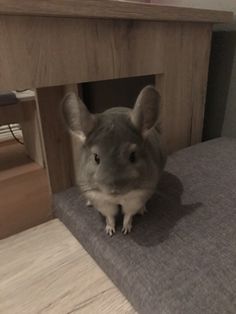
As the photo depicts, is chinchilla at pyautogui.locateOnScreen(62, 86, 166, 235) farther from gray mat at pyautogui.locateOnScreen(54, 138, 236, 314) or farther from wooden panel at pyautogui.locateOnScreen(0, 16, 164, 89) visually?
wooden panel at pyautogui.locateOnScreen(0, 16, 164, 89)

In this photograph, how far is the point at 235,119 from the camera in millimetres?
1627

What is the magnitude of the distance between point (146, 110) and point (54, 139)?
0.50 meters

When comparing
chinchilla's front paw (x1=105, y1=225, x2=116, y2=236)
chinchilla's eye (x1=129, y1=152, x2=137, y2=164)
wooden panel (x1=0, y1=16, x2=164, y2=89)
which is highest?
wooden panel (x1=0, y1=16, x2=164, y2=89)

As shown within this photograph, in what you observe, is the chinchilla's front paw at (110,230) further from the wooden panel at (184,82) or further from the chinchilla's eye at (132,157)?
the wooden panel at (184,82)

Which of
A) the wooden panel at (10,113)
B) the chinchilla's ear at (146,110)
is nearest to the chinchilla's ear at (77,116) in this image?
the chinchilla's ear at (146,110)

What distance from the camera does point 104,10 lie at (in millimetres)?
1009

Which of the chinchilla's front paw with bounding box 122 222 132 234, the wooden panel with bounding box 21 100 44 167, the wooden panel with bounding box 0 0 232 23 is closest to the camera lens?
the wooden panel with bounding box 0 0 232 23

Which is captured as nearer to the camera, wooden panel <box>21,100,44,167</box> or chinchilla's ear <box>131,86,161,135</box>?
chinchilla's ear <box>131,86,161,135</box>

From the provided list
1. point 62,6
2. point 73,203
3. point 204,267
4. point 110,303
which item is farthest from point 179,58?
point 110,303

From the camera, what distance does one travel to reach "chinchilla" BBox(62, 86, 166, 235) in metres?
0.78

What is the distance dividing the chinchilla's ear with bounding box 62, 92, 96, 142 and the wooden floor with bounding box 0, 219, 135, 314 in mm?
Result: 424

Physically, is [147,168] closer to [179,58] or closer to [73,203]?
[73,203]

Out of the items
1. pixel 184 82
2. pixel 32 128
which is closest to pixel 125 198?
pixel 184 82

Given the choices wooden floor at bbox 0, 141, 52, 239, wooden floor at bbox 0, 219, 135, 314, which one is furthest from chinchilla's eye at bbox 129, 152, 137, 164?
wooden floor at bbox 0, 141, 52, 239
